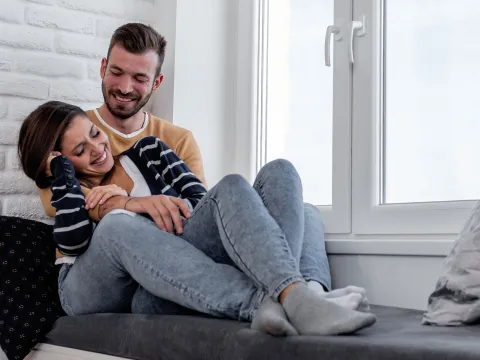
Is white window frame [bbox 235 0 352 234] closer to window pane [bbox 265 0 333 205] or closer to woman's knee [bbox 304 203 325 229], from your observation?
window pane [bbox 265 0 333 205]

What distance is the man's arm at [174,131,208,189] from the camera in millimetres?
2445

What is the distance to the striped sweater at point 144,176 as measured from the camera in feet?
6.39

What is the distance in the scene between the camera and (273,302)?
1.52m

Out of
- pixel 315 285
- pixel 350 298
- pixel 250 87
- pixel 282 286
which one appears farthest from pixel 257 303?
pixel 250 87

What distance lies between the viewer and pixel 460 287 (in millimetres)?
1593

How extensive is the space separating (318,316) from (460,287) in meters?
0.36

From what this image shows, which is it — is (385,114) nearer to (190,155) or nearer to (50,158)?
(190,155)

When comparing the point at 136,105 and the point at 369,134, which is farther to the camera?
the point at 136,105

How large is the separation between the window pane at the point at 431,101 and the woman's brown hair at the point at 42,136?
940 mm

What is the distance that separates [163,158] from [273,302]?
2.74ft

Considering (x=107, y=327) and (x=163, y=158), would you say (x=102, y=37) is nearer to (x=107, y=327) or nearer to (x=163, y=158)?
(x=163, y=158)

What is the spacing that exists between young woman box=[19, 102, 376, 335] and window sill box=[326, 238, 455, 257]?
0.35 meters

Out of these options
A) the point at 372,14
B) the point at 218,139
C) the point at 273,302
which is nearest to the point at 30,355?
the point at 273,302

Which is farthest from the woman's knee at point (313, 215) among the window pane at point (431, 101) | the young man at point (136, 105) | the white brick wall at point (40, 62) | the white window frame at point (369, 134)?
the white brick wall at point (40, 62)
